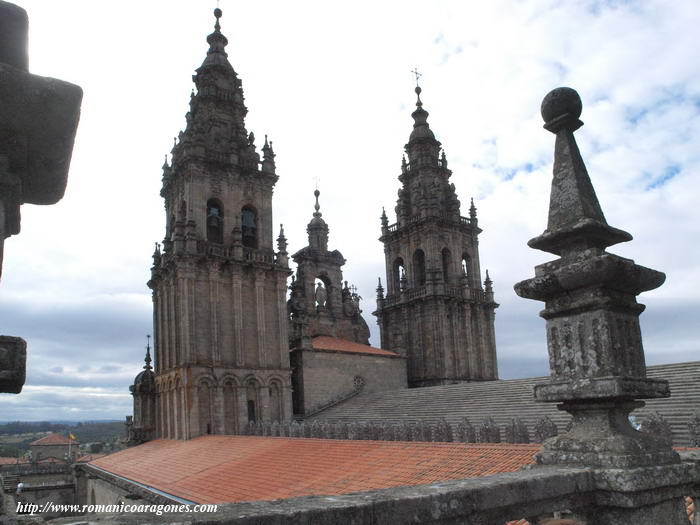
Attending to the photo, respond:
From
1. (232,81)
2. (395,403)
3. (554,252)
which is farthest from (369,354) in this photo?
(554,252)

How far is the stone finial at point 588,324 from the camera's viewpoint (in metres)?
3.92

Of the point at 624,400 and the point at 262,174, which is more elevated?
the point at 262,174

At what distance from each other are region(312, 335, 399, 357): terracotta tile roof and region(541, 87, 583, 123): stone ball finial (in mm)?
31054

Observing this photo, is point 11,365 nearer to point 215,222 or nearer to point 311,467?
point 311,467

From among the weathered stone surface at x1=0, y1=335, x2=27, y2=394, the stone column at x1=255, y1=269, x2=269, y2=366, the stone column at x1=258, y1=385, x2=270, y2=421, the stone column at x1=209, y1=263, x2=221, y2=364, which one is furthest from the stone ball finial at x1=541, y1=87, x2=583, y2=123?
the stone column at x1=255, y1=269, x2=269, y2=366

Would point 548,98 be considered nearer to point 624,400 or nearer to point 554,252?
point 554,252

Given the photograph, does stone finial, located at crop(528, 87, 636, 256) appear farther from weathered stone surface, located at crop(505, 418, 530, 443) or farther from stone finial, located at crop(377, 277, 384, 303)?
stone finial, located at crop(377, 277, 384, 303)

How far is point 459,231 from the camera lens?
44281 mm

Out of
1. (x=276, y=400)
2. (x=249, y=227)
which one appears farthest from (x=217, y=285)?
(x=276, y=400)

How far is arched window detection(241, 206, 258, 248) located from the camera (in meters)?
34.5

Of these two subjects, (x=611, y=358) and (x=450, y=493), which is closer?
(x=450, y=493)

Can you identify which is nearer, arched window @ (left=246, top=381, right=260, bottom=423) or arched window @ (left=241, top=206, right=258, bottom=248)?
arched window @ (left=246, top=381, right=260, bottom=423)

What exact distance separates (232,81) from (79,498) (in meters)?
29.1

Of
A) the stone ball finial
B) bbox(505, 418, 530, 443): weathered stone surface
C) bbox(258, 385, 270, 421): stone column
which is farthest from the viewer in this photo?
bbox(258, 385, 270, 421): stone column
